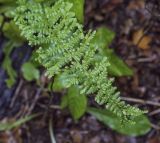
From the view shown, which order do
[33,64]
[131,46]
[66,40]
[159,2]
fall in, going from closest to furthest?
1. [66,40]
2. [159,2]
3. [33,64]
4. [131,46]

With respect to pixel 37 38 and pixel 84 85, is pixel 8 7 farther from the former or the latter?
pixel 84 85

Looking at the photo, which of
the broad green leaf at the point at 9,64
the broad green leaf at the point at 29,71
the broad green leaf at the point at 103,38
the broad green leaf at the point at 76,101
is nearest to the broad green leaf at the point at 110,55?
the broad green leaf at the point at 103,38

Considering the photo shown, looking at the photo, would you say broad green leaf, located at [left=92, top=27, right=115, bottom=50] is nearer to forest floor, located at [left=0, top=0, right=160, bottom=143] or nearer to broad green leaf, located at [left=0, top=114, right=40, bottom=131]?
forest floor, located at [left=0, top=0, right=160, bottom=143]

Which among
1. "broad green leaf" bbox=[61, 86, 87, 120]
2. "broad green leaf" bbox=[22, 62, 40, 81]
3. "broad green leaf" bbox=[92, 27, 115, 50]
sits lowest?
"broad green leaf" bbox=[61, 86, 87, 120]

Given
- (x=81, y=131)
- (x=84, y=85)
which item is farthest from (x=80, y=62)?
(x=81, y=131)

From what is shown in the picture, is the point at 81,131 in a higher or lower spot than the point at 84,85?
lower

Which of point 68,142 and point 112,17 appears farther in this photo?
point 112,17

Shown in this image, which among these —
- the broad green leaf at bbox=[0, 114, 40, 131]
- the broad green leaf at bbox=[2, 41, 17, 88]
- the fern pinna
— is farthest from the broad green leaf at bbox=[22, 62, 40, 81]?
the fern pinna
